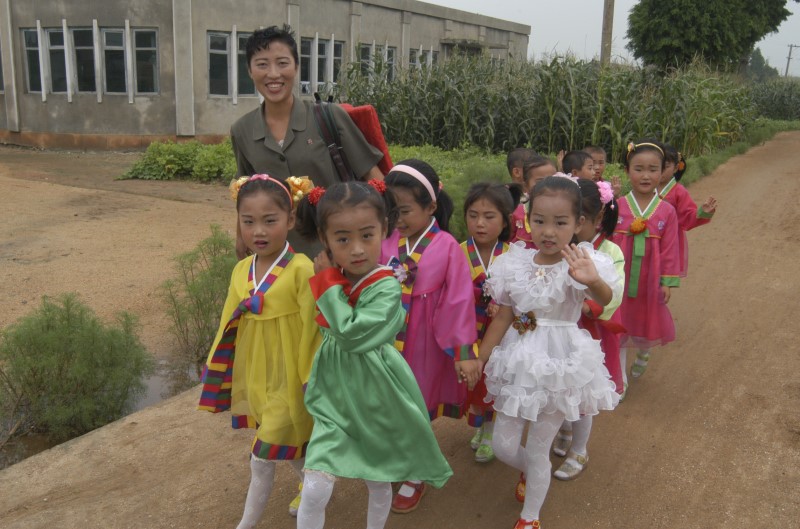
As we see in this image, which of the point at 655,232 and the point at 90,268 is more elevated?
the point at 655,232

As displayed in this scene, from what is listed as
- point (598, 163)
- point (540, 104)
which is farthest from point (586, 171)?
point (540, 104)

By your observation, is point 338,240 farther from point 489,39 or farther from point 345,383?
point 489,39

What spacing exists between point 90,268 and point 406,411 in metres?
5.73

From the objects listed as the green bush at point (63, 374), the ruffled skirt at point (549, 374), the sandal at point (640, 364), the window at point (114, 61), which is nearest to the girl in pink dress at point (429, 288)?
the ruffled skirt at point (549, 374)

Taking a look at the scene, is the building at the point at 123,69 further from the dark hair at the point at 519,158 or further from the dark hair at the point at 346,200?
the dark hair at the point at 346,200

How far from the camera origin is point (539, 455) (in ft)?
8.98

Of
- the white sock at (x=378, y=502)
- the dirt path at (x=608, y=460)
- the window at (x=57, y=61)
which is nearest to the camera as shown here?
the white sock at (x=378, y=502)

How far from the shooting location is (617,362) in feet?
10.5

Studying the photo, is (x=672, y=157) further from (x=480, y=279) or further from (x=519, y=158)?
(x=480, y=279)

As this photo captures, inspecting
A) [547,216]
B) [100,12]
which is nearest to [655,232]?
[547,216]

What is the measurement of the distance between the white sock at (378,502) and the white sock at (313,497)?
0.72 feet

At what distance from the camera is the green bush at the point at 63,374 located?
13.1ft

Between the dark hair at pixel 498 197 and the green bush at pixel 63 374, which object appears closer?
the dark hair at pixel 498 197

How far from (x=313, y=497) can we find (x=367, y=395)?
0.38m
